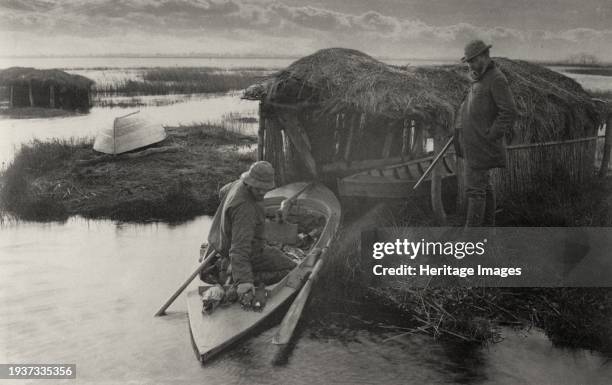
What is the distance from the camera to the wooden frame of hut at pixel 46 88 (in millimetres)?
11930

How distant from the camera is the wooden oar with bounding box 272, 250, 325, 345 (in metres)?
4.84

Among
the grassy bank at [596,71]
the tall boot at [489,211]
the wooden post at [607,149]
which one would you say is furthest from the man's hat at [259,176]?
the wooden post at [607,149]

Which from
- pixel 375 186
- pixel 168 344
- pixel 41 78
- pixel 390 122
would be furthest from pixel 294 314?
pixel 41 78

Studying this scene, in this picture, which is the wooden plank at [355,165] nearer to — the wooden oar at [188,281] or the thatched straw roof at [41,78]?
the wooden oar at [188,281]

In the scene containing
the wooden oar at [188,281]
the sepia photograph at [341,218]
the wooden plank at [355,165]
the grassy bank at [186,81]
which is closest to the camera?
the sepia photograph at [341,218]

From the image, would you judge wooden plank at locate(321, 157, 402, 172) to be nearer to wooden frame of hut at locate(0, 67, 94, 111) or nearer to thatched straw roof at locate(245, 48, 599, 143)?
thatched straw roof at locate(245, 48, 599, 143)

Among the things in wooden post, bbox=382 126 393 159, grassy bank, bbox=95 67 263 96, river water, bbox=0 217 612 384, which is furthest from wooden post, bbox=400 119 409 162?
grassy bank, bbox=95 67 263 96

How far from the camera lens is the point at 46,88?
12.6 m

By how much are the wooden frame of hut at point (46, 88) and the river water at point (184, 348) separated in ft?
21.3

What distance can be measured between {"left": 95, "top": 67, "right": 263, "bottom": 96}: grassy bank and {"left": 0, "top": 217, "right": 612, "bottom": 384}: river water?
10438 millimetres

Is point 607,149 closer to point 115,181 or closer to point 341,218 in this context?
Answer: point 341,218

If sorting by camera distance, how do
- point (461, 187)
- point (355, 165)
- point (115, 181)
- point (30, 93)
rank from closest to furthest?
1. point (461, 187)
2. point (355, 165)
3. point (115, 181)
4. point (30, 93)

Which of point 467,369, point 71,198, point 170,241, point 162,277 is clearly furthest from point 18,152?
point 467,369

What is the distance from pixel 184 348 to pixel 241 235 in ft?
4.08
